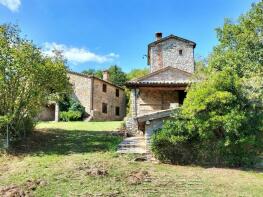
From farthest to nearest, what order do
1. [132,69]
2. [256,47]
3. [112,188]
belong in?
[132,69] → [256,47] → [112,188]

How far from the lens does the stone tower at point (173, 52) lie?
30000 millimetres

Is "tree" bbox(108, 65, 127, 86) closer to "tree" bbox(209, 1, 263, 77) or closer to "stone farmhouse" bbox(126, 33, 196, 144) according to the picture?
"stone farmhouse" bbox(126, 33, 196, 144)

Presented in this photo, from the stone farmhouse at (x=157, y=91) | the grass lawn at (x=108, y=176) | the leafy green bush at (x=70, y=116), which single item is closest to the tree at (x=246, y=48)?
the stone farmhouse at (x=157, y=91)

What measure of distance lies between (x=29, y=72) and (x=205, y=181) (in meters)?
9.72

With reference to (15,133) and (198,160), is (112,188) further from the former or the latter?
(15,133)

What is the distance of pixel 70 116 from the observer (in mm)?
34594

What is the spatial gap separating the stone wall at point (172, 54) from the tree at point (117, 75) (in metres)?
29.6

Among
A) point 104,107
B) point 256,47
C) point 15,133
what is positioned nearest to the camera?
point 15,133

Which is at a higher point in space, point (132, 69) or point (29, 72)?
point (132, 69)

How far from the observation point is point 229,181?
1110cm

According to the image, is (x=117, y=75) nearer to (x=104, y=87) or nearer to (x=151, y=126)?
(x=104, y=87)

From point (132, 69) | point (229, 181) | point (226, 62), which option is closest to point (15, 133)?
point (229, 181)

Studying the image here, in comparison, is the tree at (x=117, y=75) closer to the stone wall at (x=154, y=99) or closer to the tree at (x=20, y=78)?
the stone wall at (x=154, y=99)

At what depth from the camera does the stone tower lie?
3000cm
